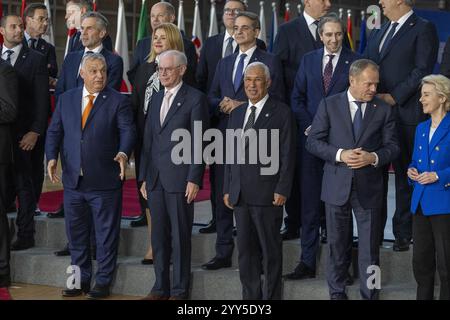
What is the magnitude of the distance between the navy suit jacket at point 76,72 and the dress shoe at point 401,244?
2.10 metres

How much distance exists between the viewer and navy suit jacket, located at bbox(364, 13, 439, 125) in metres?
5.55

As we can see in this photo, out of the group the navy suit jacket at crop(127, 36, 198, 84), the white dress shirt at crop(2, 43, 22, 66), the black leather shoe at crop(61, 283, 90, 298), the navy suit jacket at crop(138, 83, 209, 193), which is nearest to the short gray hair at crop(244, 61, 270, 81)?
the navy suit jacket at crop(138, 83, 209, 193)

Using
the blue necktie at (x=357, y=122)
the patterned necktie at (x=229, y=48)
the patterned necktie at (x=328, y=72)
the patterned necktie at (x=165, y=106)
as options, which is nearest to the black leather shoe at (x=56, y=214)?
the patterned necktie at (x=165, y=106)

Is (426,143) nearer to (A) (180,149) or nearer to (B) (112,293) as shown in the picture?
(A) (180,149)

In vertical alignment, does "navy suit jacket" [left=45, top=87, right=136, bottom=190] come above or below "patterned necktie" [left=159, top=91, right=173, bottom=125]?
below

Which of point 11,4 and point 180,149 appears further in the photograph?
point 11,4

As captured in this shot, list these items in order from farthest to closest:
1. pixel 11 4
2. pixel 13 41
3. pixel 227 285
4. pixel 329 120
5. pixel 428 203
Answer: pixel 11 4 → pixel 13 41 → pixel 227 285 → pixel 329 120 → pixel 428 203

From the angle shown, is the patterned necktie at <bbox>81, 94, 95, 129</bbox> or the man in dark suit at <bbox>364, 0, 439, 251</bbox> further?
the patterned necktie at <bbox>81, 94, 95, 129</bbox>

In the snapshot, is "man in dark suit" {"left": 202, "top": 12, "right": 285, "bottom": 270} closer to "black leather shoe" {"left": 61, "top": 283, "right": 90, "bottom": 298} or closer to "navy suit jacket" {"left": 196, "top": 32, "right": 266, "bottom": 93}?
"navy suit jacket" {"left": 196, "top": 32, "right": 266, "bottom": 93}

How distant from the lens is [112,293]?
6.15 meters

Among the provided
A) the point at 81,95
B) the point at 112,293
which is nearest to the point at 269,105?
the point at 81,95

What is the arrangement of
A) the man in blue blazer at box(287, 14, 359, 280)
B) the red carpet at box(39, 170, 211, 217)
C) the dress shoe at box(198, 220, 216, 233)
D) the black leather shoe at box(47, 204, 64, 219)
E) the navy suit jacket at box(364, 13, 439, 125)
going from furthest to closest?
the red carpet at box(39, 170, 211, 217) < the black leather shoe at box(47, 204, 64, 219) < the dress shoe at box(198, 220, 216, 233) < the man in blue blazer at box(287, 14, 359, 280) < the navy suit jacket at box(364, 13, 439, 125)

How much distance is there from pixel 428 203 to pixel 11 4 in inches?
423

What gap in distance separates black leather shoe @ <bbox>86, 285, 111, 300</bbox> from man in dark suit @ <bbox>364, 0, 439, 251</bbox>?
1.85 metres
